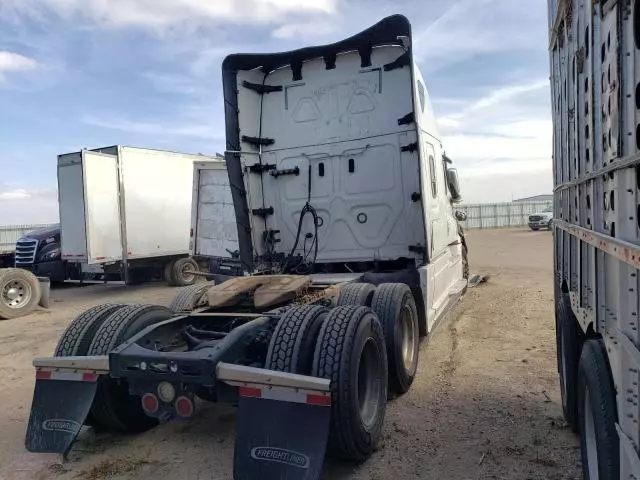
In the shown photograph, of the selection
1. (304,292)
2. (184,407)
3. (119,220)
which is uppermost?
(119,220)

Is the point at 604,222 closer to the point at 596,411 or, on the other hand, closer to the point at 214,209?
the point at 596,411

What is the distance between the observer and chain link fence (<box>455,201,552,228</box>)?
1905 inches

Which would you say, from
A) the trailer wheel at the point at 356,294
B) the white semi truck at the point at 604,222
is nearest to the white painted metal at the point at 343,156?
the trailer wheel at the point at 356,294

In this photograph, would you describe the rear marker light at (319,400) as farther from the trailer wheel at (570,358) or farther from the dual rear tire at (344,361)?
the trailer wheel at (570,358)

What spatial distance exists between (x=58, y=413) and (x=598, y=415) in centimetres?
353

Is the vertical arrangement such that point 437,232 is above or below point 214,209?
below

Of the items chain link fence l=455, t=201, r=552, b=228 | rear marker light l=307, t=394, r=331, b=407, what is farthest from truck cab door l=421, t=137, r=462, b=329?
chain link fence l=455, t=201, r=552, b=228

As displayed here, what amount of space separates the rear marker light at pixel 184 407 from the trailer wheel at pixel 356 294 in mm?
2027

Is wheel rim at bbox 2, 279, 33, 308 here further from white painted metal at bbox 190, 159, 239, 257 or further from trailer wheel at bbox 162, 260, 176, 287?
trailer wheel at bbox 162, 260, 176, 287

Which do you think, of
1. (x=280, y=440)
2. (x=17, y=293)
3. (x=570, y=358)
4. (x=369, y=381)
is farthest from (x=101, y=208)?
(x=570, y=358)

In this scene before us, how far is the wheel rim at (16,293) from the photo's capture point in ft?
36.0

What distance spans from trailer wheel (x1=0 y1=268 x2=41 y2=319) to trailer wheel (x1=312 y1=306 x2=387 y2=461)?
9.29 m

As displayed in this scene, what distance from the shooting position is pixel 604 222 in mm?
2461

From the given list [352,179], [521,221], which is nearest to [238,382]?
[352,179]
